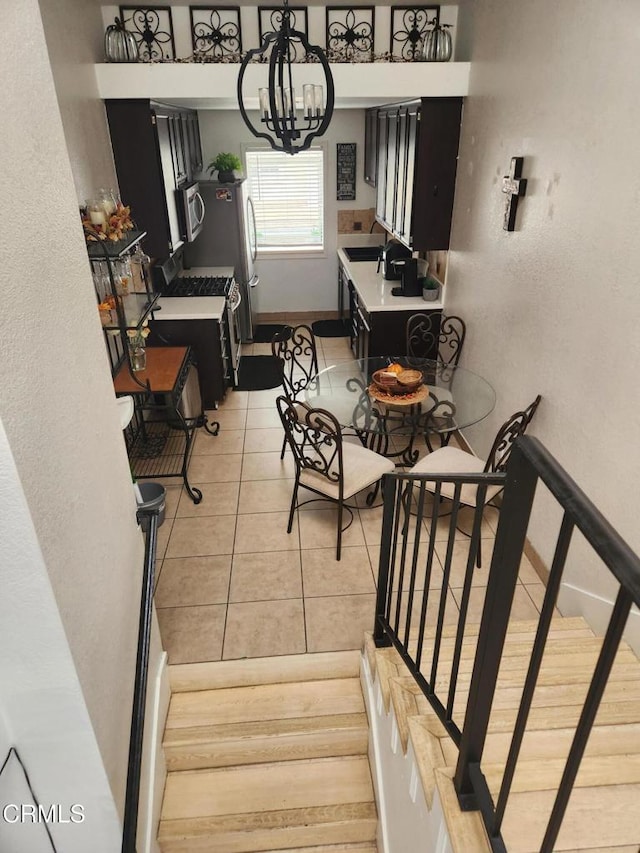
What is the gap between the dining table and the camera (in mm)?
3320

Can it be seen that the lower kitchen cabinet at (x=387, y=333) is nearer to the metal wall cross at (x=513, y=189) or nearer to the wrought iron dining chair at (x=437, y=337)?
the wrought iron dining chair at (x=437, y=337)

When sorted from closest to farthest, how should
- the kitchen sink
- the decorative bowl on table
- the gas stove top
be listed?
the decorative bowl on table → the gas stove top → the kitchen sink

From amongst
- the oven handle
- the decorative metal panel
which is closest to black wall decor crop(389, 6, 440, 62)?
the decorative metal panel

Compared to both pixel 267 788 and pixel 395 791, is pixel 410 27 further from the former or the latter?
pixel 267 788

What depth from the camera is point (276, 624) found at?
9.20 feet

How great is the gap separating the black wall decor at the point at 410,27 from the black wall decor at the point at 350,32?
17 centimetres

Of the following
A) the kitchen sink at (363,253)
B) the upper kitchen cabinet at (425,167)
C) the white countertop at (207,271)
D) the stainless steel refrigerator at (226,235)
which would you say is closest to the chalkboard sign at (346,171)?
the kitchen sink at (363,253)

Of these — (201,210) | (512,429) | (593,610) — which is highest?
(201,210)

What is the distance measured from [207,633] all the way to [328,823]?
98 cm

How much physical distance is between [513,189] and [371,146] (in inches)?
133

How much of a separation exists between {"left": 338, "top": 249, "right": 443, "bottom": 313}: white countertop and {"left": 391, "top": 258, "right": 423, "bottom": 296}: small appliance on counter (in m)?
0.05

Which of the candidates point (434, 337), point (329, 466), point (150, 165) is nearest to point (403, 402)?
point (329, 466)

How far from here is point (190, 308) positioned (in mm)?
4711

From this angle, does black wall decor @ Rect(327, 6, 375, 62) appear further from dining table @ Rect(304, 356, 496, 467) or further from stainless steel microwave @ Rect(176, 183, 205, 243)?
dining table @ Rect(304, 356, 496, 467)
